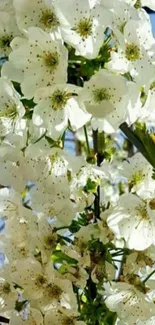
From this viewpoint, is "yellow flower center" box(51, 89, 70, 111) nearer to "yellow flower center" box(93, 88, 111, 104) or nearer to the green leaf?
"yellow flower center" box(93, 88, 111, 104)

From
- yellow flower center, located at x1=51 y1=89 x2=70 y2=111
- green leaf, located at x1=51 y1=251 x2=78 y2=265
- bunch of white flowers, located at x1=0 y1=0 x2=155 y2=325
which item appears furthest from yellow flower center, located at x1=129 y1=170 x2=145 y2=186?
yellow flower center, located at x1=51 y1=89 x2=70 y2=111

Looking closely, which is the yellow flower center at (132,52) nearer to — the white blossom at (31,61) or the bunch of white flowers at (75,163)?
the bunch of white flowers at (75,163)

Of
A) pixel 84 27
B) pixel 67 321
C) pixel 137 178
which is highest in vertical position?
pixel 84 27

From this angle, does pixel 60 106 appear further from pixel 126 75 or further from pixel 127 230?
pixel 127 230

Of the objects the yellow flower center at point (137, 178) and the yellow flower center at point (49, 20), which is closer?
the yellow flower center at point (49, 20)

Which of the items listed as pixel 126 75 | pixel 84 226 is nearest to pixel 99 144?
pixel 84 226

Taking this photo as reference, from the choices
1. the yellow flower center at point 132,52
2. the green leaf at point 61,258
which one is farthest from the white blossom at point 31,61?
the green leaf at point 61,258

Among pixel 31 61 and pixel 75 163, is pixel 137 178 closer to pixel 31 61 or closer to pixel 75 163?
pixel 75 163

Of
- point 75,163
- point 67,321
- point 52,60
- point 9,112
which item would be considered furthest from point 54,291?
point 52,60
